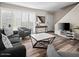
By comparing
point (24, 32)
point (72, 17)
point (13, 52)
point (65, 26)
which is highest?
point (72, 17)

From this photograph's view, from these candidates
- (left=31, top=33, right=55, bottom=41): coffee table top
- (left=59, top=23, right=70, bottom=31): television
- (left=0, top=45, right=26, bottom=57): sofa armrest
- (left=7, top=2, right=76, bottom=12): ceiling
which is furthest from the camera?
(left=31, top=33, right=55, bottom=41): coffee table top

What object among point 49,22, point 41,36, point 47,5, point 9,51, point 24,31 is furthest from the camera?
point 41,36

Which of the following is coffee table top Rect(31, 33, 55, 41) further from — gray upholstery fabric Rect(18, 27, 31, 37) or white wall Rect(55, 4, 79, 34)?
white wall Rect(55, 4, 79, 34)

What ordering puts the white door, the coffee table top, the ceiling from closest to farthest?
1. the ceiling
2. the white door
3. the coffee table top

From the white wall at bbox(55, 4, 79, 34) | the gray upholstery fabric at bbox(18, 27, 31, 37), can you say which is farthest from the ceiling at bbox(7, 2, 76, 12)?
the gray upholstery fabric at bbox(18, 27, 31, 37)

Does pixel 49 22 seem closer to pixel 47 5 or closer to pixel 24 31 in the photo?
pixel 47 5

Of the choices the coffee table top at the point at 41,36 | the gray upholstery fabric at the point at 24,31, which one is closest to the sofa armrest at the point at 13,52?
the gray upholstery fabric at the point at 24,31

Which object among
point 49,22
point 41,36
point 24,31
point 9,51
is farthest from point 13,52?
point 41,36

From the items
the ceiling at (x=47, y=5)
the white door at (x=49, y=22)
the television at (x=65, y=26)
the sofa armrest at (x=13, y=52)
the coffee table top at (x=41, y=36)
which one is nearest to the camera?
the sofa armrest at (x=13, y=52)

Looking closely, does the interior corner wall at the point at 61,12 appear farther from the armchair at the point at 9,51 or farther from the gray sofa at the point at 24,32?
the armchair at the point at 9,51

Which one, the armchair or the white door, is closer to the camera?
the armchair

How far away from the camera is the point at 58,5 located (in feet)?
7.86

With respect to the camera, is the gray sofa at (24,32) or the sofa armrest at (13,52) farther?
the gray sofa at (24,32)

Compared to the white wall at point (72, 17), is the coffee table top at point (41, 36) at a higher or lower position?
lower
